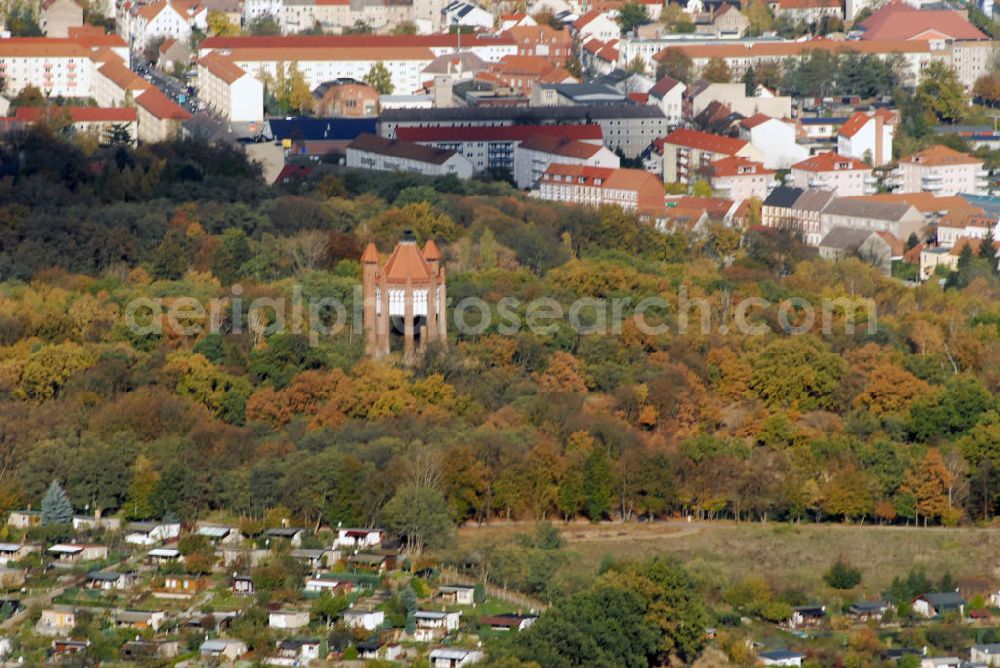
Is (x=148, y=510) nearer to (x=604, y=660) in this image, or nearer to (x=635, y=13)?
(x=604, y=660)

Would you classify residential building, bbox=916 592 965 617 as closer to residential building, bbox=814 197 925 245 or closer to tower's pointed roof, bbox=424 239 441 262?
tower's pointed roof, bbox=424 239 441 262

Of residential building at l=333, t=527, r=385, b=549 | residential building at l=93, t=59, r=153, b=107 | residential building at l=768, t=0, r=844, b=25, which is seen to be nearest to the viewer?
residential building at l=333, t=527, r=385, b=549

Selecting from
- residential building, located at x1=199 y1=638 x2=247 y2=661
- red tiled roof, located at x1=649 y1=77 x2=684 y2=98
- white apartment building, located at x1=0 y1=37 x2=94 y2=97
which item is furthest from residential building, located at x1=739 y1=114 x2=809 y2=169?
residential building, located at x1=199 y1=638 x2=247 y2=661

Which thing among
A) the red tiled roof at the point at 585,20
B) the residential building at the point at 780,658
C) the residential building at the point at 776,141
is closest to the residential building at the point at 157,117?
the residential building at the point at 776,141

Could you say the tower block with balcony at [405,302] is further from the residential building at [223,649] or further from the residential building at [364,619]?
the residential building at [223,649]

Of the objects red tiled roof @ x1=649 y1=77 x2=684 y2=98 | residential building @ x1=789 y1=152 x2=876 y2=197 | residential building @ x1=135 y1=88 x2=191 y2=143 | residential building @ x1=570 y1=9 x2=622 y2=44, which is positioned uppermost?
residential building @ x1=570 y1=9 x2=622 y2=44

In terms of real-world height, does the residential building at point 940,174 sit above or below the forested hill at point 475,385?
above

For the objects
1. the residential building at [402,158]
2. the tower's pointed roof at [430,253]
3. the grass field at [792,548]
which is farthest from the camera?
the residential building at [402,158]
